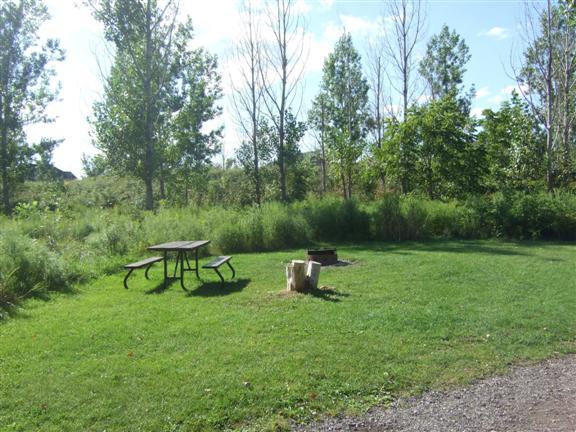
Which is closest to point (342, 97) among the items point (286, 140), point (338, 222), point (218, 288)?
point (286, 140)

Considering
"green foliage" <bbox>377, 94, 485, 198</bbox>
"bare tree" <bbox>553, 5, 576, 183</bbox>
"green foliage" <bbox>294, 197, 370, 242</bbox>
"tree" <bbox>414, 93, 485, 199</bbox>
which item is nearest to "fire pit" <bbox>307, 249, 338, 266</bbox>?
"green foliage" <bbox>294, 197, 370, 242</bbox>

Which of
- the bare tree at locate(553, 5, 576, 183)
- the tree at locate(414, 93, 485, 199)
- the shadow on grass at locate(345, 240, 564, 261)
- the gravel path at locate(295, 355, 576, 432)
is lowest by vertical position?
the gravel path at locate(295, 355, 576, 432)

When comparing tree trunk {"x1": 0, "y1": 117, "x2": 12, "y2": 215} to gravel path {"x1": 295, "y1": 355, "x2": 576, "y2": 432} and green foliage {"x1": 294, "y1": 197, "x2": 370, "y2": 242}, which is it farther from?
gravel path {"x1": 295, "y1": 355, "x2": 576, "y2": 432}

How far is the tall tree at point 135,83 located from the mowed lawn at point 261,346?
13.5m

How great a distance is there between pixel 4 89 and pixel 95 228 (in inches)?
589

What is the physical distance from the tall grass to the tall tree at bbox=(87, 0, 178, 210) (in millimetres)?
6071

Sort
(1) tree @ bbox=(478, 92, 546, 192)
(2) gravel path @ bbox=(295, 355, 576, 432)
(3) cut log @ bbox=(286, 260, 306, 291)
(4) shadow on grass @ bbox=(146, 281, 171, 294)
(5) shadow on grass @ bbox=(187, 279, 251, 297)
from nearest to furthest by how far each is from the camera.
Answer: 1. (2) gravel path @ bbox=(295, 355, 576, 432)
2. (3) cut log @ bbox=(286, 260, 306, 291)
3. (5) shadow on grass @ bbox=(187, 279, 251, 297)
4. (4) shadow on grass @ bbox=(146, 281, 171, 294)
5. (1) tree @ bbox=(478, 92, 546, 192)

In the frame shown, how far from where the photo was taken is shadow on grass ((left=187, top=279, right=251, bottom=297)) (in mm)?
7359

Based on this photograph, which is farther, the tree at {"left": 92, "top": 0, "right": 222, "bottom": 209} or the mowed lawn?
the tree at {"left": 92, "top": 0, "right": 222, "bottom": 209}

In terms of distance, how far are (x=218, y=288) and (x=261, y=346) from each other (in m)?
3.29

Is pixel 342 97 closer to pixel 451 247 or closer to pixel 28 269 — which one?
pixel 451 247

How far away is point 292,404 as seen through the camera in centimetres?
344

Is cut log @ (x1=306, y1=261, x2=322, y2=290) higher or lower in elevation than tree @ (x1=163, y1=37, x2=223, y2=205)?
lower

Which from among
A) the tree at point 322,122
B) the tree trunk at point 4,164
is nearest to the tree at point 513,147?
the tree at point 322,122
